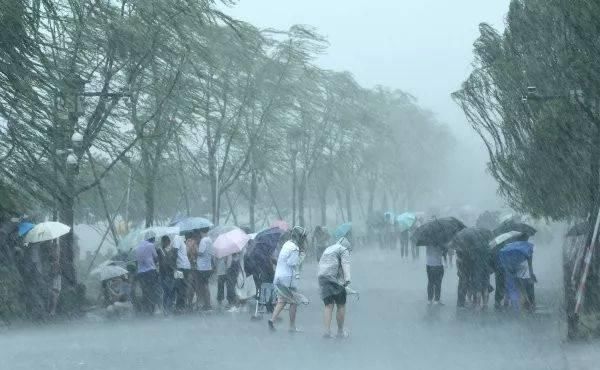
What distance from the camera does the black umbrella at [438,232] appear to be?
22750 millimetres

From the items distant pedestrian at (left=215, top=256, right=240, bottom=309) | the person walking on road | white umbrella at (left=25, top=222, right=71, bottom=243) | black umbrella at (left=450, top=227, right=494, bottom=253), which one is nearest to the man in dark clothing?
distant pedestrian at (left=215, top=256, right=240, bottom=309)

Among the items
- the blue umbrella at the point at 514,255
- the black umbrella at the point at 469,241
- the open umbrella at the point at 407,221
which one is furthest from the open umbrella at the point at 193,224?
the open umbrella at the point at 407,221

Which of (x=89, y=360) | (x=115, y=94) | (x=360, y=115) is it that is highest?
(x=360, y=115)

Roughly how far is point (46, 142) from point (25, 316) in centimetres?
569

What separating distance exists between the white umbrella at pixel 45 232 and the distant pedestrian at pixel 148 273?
1.68 meters

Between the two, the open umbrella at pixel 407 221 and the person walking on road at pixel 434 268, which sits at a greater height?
the open umbrella at pixel 407 221

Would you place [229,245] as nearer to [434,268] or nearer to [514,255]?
[434,268]

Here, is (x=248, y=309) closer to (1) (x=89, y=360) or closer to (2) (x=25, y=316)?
(2) (x=25, y=316)

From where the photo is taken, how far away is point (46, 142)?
1680 cm

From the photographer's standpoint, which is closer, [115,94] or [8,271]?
[8,271]

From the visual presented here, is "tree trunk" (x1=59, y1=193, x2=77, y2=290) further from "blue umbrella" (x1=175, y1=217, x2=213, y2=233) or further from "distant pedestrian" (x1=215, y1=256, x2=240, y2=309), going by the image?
"distant pedestrian" (x1=215, y1=256, x2=240, y2=309)

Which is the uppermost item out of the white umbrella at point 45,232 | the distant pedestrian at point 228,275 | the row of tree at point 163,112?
the row of tree at point 163,112

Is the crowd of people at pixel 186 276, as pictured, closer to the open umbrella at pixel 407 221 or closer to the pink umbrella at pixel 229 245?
the pink umbrella at pixel 229 245

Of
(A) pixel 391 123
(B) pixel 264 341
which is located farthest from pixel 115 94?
(A) pixel 391 123
